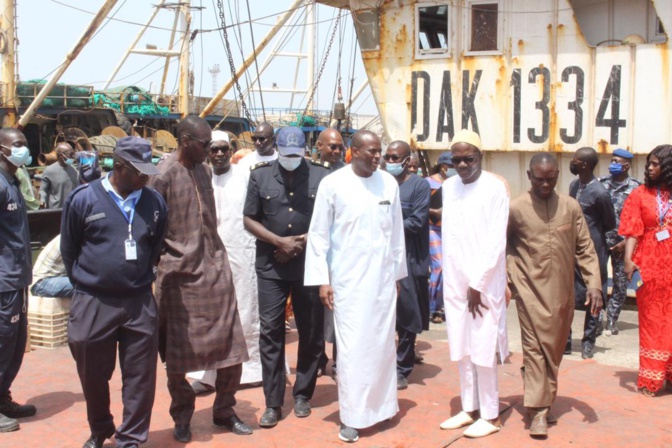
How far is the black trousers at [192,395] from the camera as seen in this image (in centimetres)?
459

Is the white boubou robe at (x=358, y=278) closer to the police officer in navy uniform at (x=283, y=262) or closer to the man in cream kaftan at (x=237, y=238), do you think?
the police officer in navy uniform at (x=283, y=262)

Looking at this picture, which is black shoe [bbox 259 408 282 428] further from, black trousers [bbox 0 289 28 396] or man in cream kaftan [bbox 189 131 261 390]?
black trousers [bbox 0 289 28 396]

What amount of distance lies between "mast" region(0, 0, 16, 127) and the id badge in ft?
62.2

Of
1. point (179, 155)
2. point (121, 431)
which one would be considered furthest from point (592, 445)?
point (179, 155)

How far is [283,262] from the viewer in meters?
4.94

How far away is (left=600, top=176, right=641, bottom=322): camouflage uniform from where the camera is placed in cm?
713

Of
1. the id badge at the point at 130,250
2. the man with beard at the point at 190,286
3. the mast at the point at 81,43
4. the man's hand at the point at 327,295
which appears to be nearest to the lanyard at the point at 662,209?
the man's hand at the point at 327,295

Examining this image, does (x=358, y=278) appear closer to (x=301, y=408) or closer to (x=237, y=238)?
(x=301, y=408)

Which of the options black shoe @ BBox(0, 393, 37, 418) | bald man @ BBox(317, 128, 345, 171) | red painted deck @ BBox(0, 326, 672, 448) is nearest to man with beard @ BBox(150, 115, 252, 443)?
red painted deck @ BBox(0, 326, 672, 448)

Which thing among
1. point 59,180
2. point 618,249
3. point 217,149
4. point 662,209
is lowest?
point 618,249

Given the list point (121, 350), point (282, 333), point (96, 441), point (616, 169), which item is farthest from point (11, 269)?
point (616, 169)

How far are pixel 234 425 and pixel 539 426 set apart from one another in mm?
1849

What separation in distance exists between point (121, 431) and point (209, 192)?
147 cm

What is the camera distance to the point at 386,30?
10742 millimetres
